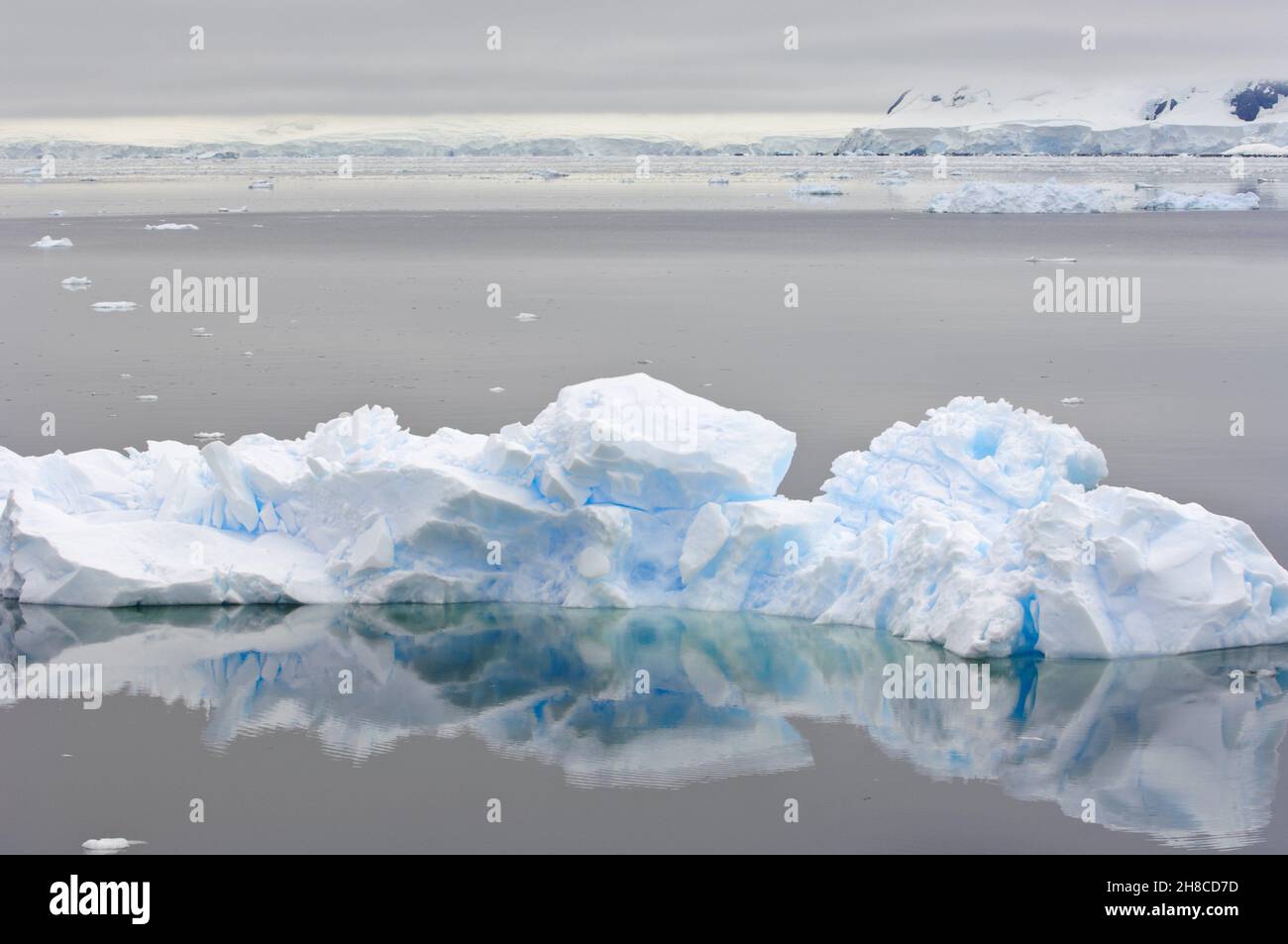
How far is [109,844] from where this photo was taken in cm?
767

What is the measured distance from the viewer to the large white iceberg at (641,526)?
1008cm

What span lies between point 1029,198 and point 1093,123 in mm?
73953

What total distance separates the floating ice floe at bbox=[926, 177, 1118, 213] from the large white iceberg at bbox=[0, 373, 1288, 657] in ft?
129

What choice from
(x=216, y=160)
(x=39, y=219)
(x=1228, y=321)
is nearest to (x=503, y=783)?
(x=1228, y=321)

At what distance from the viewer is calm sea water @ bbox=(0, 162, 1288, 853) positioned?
8.09 metres
